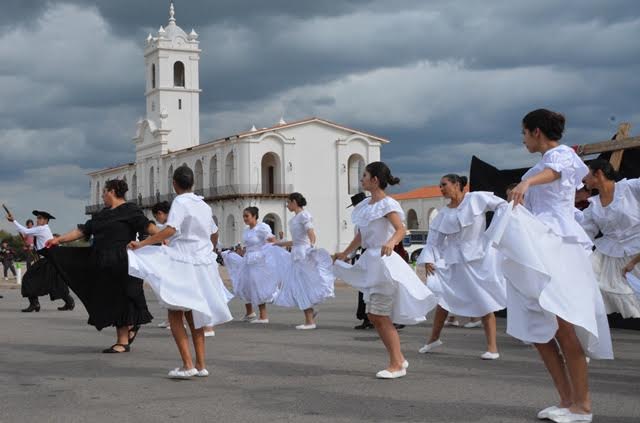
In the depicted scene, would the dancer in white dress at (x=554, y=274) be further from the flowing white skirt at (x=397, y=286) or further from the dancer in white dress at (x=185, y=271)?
the dancer in white dress at (x=185, y=271)

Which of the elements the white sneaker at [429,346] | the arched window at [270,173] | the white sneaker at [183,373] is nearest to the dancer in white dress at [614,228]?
the white sneaker at [429,346]

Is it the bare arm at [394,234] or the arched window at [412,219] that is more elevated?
the arched window at [412,219]

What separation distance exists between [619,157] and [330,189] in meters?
62.1

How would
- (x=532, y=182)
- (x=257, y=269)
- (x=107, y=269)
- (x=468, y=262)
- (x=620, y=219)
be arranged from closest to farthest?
(x=532, y=182) → (x=620, y=219) → (x=468, y=262) → (x=107, y=269) → (x=257, y=269)

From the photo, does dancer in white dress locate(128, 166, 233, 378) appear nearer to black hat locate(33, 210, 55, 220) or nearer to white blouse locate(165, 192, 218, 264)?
white blouse locate(165, 192, 218, 264)

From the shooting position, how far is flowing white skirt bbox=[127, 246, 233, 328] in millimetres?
8000

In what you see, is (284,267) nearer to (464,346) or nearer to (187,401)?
(464,346)

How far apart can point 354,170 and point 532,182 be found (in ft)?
235

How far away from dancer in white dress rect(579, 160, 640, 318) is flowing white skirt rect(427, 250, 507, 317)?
1.10 meters

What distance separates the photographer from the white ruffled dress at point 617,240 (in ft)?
30.4

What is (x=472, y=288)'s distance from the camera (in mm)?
10133

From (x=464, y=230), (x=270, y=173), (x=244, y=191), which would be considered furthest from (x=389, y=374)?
(x=270, y=173)

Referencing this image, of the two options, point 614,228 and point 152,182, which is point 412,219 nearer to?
point 152,182

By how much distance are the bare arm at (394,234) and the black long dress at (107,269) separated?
3159mm
